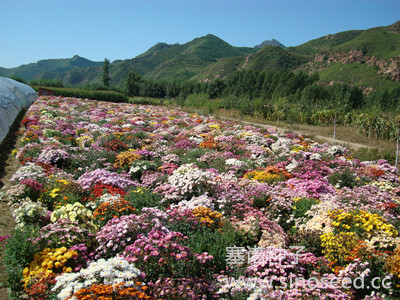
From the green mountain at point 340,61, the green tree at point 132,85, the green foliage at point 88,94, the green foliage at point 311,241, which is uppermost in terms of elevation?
the green mountain at point 340,61

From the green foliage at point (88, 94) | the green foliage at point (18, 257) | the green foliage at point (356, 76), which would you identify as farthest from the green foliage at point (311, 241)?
the green foliage at point (356, 76)

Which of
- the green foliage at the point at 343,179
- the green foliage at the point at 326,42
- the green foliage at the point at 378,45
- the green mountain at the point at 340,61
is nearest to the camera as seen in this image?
the green foliage at the point at 343,179

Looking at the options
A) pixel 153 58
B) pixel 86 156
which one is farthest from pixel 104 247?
pixel 153 58

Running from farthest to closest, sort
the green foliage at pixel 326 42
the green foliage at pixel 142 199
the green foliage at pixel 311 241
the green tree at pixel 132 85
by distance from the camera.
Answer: the green foliage at pixel 326 42
the green tree at pixel 132 85
the green foliage at pixel 142 199
the green foliage at pixel 311 241

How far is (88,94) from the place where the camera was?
47688 millimetres

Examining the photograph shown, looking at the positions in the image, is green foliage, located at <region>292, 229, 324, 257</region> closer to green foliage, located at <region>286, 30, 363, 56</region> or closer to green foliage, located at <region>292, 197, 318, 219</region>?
green foliage, located at <region>292, 197, 318, 219</region>

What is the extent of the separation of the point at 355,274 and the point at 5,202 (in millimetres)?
7907

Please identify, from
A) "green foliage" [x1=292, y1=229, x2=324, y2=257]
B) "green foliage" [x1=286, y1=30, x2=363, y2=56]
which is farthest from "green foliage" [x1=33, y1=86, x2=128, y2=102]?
"green foliage" [x1=286, y1=30, x2=363, y2=56]

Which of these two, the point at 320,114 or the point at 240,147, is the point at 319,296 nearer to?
the point at 240,147

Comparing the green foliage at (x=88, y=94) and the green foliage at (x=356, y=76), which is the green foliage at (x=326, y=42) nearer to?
the green foliage at (x=356, y=76)

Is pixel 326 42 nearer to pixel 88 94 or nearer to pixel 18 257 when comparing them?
pixel 88 94

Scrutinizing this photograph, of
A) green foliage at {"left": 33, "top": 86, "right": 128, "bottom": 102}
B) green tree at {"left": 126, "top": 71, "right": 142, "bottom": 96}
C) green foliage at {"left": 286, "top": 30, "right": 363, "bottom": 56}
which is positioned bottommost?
green foliage at {"left": 33, "top": 86, "right": 128, "bottom": 102}

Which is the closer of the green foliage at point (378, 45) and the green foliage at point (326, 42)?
the green foliage at point (378, 45)

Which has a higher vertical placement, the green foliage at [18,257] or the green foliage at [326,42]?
the green foliage at [326,42]
